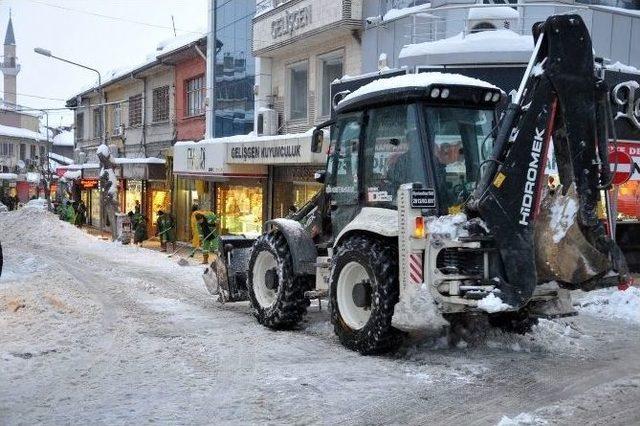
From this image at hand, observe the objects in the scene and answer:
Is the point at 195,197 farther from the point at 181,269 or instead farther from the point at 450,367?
the point at 450,367

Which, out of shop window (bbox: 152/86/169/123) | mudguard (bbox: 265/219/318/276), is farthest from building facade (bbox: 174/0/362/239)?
mudguard (bbox: 265/219/318/276)

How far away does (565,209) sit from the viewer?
6398 millimetres

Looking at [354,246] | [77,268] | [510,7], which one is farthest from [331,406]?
[77,268]

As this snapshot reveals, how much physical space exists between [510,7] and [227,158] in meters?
8.59

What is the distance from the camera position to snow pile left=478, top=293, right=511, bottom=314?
616 centimetres

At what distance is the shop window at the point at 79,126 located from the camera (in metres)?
39.3

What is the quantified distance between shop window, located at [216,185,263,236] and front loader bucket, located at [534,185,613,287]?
13.1 meters

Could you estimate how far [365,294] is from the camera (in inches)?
288

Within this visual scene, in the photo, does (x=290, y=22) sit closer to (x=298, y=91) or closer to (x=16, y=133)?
(x=298, y=91)

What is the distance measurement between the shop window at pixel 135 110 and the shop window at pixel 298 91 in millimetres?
12257

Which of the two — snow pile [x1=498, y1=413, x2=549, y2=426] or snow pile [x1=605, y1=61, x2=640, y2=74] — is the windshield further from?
snow pile [x1=605, y1=61, x2=640, y2=74]

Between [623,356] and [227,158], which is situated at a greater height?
[227,158]

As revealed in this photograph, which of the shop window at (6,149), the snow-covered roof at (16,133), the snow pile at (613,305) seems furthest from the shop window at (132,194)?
the shop window at (6,149)

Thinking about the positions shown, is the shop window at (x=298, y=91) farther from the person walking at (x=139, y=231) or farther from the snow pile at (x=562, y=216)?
the snow pile at (x=562, y=216)
